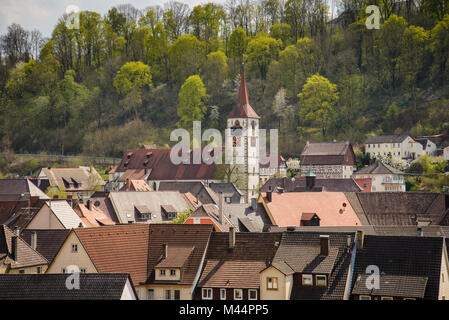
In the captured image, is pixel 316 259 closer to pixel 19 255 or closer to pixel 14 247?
pixel 19 255

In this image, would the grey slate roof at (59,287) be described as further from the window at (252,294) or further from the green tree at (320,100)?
the green tree at (320,100)

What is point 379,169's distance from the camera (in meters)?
81.2

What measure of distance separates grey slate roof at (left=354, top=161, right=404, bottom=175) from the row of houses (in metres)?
51.8

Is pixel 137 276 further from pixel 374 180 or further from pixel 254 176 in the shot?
pixel 254 176

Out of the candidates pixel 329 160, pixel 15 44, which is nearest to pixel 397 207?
pixel 329 160

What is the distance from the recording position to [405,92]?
9525 cm

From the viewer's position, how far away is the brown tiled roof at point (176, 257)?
28.3 m

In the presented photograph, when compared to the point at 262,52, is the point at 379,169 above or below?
below

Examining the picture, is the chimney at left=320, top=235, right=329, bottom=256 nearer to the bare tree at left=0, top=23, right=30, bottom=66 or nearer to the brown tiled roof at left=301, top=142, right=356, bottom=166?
the brown tiled roof at left=301, top=142, right=356, bottom=166

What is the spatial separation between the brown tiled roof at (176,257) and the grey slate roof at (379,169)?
53.0 metres

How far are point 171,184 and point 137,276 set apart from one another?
164 feet

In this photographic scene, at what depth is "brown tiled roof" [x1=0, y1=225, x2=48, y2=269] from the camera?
3127cm

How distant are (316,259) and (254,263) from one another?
7.56 feet

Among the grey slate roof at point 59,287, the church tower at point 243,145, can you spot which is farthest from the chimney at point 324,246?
the church tower at point 243,145
